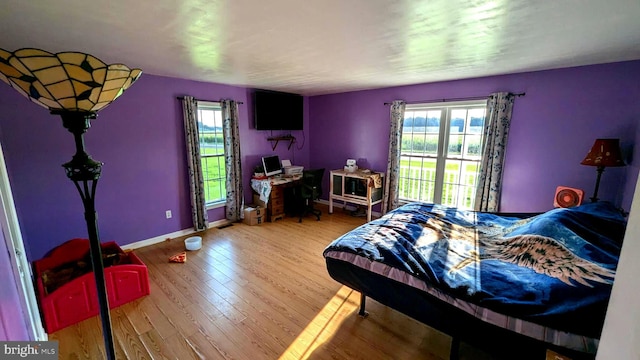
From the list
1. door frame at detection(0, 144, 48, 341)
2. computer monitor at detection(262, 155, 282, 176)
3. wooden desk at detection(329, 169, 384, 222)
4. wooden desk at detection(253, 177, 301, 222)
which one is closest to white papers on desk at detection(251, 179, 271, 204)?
wooden desk at detection(253, 177, 301, 222)

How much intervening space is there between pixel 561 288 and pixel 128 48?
350 cm

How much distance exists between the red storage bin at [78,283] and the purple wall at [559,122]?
4.23 m

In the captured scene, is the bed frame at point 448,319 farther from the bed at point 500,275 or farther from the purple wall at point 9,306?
the purple wall at point 9,306

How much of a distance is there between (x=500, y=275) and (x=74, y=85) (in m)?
2.28

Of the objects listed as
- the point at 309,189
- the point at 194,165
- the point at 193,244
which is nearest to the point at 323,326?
the point at 193,244

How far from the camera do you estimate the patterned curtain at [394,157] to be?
4.21m

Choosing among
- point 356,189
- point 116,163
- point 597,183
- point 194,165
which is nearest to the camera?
point 597,183

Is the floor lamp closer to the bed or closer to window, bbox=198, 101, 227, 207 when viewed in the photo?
the bed

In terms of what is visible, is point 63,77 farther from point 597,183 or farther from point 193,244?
point 597,183

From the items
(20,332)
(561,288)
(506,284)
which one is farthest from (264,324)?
(561,288)

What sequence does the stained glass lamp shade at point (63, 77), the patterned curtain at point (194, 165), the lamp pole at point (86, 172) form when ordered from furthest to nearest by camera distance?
the patterned curtain at point (194, 165), the lamp pole at point (86, 172), the stained glass lamp shade at point (63, 77)

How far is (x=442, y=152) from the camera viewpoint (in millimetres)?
3990

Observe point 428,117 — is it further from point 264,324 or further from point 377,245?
point 264,324

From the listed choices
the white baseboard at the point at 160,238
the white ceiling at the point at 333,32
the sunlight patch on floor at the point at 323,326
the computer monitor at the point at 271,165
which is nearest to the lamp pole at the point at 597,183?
the white ceiling at the point at 333,32
